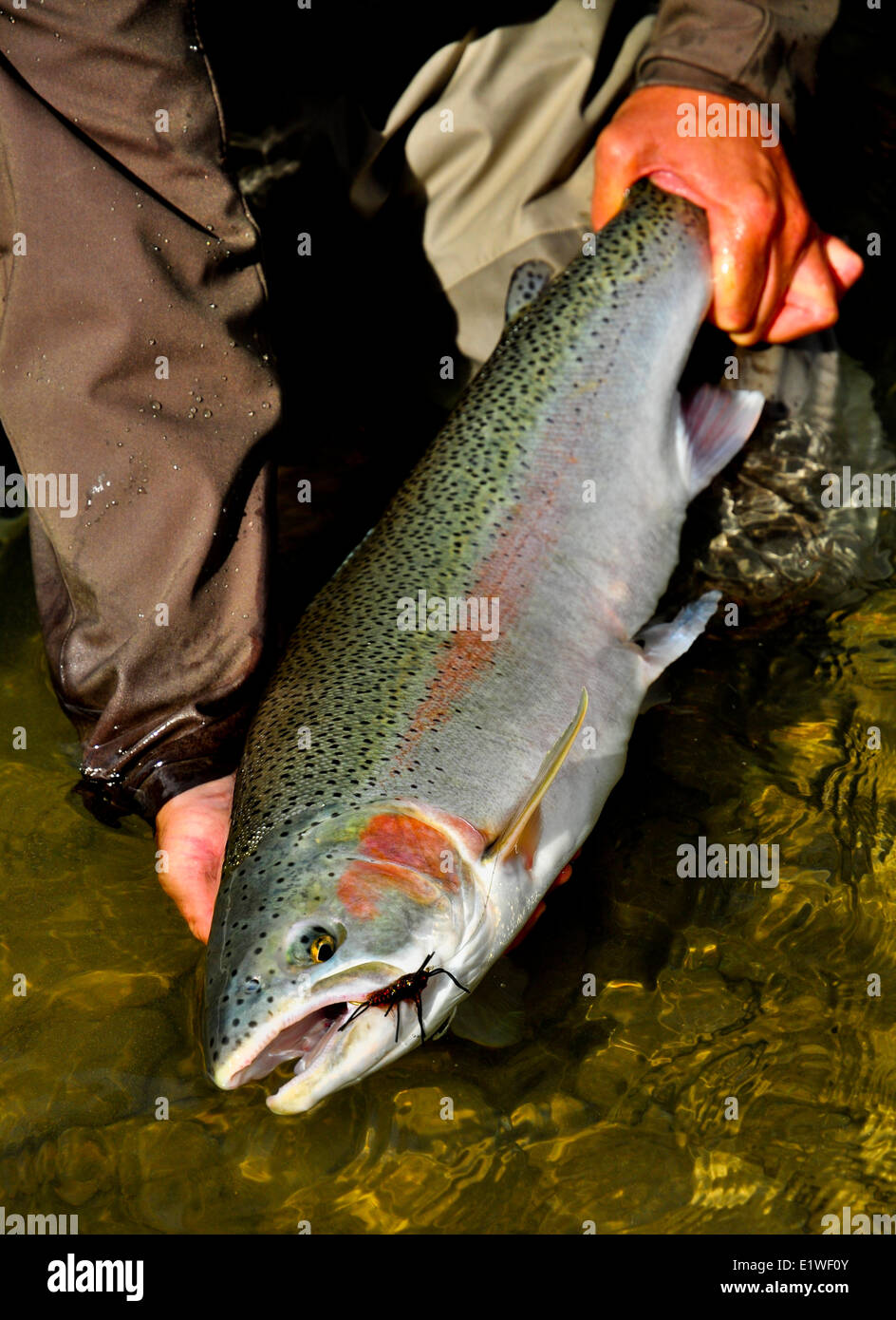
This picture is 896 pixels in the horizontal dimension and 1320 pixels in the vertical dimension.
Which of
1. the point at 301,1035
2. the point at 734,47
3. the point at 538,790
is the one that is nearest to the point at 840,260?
the point at 734,47

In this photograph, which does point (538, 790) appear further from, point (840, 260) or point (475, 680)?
point (840, 260)

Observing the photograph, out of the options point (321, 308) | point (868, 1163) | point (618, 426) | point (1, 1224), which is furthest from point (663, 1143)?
point (321, 308)

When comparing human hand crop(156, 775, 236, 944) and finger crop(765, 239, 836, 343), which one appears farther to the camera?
finger crop(765, 239, 836, 343)

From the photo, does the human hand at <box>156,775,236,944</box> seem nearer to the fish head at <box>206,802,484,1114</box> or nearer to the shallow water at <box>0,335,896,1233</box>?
the shallow water at <box>0,335,896,1233</box>

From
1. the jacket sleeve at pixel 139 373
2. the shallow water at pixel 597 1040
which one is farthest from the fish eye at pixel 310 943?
the jacket sleeve at pixel 139 373

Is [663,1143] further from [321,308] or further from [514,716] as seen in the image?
[321,308]

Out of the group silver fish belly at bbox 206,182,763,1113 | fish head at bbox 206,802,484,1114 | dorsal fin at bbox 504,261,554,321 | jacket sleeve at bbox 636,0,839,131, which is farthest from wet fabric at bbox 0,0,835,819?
jacket sleeve at bbox 636,0,839,131
